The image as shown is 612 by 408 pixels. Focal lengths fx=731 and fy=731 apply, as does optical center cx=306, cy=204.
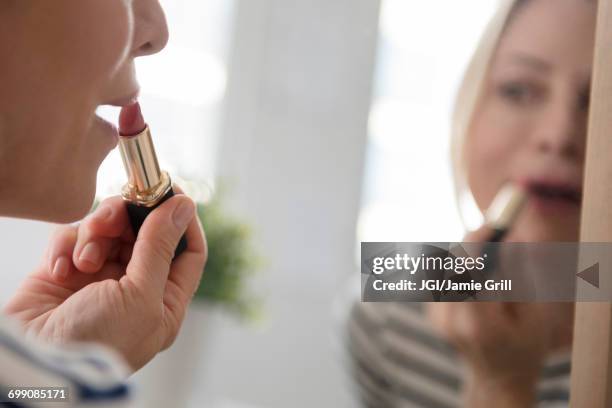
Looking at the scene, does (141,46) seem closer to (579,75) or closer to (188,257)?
(188,257)

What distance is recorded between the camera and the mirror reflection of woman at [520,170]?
2.09ft

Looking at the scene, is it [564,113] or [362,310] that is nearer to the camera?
[564,113]

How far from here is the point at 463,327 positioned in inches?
29.1

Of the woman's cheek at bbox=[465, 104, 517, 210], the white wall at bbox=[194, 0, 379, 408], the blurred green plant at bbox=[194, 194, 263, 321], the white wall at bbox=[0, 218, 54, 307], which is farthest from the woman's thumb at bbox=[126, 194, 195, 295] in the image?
the white wall at bbox=[194, 0, 379, 408]

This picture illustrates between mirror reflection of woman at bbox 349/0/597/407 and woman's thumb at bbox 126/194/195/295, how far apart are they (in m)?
0.22

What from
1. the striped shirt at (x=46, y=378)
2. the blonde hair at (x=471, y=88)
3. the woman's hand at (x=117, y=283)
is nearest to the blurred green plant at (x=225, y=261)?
the blonde hair at (x=471, y=88)

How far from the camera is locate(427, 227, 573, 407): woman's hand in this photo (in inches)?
24.6

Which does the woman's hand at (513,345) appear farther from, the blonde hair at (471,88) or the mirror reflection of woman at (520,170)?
the blonde hair at (471,88)

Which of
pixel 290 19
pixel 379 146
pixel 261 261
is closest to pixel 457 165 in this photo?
→ pixel 261 261

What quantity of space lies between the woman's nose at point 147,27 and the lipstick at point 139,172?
0.03 m

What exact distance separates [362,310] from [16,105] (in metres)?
0.81

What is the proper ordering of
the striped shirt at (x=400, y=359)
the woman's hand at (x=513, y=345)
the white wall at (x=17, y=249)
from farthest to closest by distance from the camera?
the white wall at (x=17, y=249), the striped shirt at (x=400, y=359), the woman's hand at (x=513, y=345)

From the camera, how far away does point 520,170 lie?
2.51 ft

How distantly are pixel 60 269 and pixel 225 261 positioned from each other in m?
0.57
